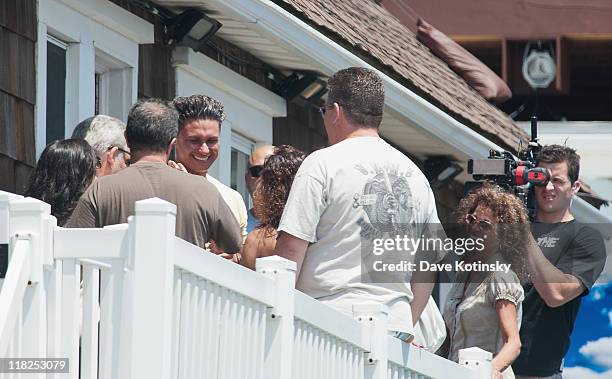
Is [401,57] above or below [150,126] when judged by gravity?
above

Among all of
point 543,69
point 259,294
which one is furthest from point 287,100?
point 543,69

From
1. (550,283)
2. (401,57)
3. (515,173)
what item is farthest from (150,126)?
(401,57)

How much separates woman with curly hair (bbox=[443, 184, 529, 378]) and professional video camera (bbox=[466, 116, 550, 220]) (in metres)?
0.55

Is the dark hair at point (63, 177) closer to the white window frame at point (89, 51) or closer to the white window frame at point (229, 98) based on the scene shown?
the white window frame at point (89, 51)

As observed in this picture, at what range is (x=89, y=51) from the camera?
787 cm

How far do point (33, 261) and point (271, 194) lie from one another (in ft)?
5.83

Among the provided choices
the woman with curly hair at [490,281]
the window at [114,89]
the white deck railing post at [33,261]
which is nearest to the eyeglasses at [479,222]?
the woman with curly hair at [490,281]

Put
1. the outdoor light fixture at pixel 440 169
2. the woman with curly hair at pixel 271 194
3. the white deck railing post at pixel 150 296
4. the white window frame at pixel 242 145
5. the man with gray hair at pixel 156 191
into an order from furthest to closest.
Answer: the outdoor light fixture at pixel 440 169 < the white window frame at pixel 242 145 < the woman with curly hair at pixel 271 194 < the man with gray hair at pixel 156 191 < the white deck railing post at pixel 150 296

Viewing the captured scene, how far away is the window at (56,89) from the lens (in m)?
7.64

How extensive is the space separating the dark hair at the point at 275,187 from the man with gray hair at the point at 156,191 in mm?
249

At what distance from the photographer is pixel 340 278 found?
591 centimetres

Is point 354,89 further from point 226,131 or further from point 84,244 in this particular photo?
point 226,131

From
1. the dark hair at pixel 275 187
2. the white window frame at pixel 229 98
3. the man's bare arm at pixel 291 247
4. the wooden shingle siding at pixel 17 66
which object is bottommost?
the man's bare arm at pixel 291 247

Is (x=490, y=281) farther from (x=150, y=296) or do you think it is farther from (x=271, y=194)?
(x=150, y=296)
